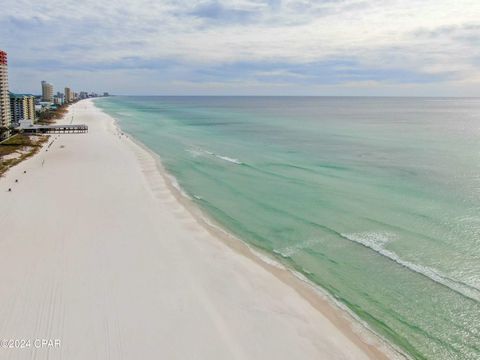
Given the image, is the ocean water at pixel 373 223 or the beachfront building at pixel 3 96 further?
the beachfront building at pixel 3 96

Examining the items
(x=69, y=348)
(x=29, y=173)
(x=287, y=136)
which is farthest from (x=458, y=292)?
(x=287, y=136)

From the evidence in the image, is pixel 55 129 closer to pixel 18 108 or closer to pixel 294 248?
pixel 18 108

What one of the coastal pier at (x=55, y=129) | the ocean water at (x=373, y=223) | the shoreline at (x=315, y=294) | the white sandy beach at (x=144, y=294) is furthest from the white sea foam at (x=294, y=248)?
the coastal pier at (x=55, y=129)

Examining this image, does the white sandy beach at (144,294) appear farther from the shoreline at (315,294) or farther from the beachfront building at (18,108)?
the beachfront building at (18,108)

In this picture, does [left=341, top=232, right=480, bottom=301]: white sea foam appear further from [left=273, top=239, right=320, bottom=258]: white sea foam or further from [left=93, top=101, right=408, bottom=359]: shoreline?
[left=93, top=101, right=408, bottom=359]: shoreline

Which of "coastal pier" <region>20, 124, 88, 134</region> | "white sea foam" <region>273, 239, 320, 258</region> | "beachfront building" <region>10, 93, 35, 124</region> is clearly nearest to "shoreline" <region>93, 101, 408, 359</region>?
"white sea foam" <region>273, 239, 320, 258</region>

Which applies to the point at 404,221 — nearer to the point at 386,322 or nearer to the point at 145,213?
the point at 386,322

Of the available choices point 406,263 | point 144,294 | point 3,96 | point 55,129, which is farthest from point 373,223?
point 3,96
